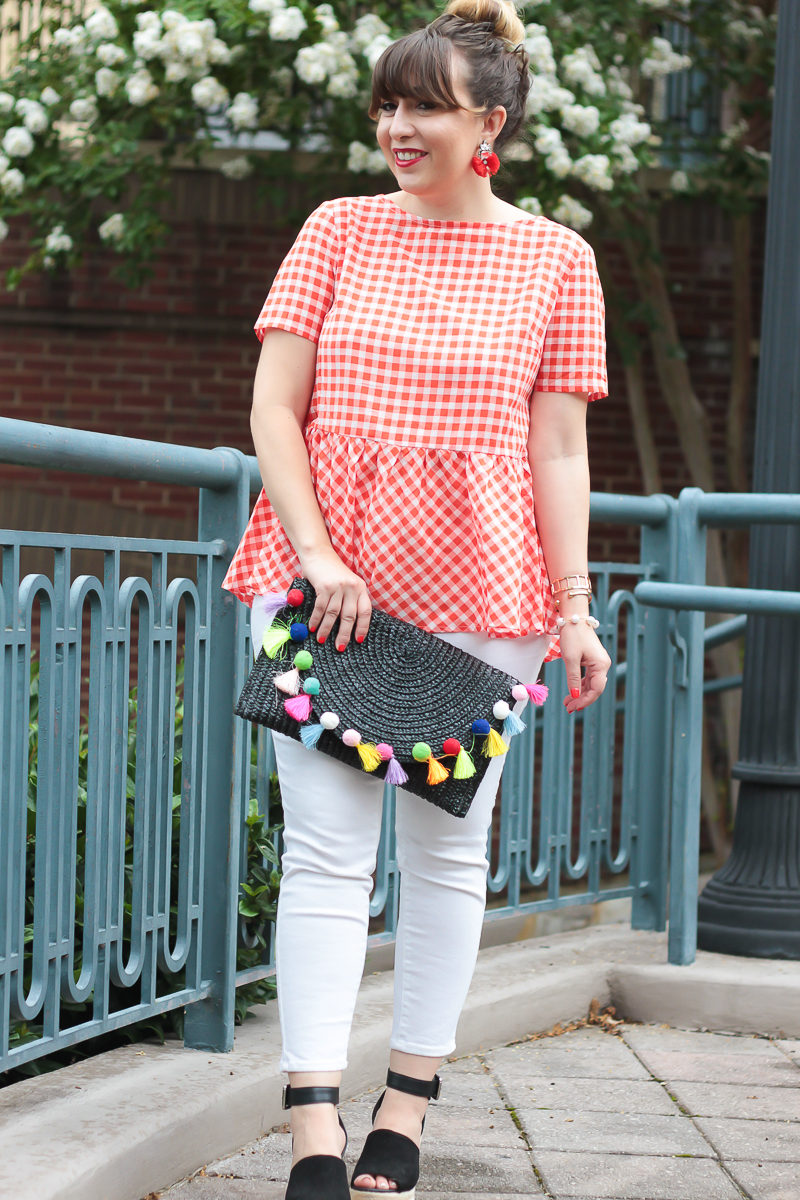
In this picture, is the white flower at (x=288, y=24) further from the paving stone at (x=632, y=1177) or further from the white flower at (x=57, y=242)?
the paving stone at (x=632, y=1177)

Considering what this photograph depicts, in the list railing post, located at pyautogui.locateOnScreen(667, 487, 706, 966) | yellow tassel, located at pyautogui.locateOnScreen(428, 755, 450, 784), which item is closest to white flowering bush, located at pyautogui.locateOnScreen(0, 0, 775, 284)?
railing post, located at pyautogui.locateOnScreen(667, 487, 706, 966)

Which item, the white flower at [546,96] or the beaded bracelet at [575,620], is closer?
the beaded bracelet at [575,620]

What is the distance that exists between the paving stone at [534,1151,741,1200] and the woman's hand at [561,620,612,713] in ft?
2.65

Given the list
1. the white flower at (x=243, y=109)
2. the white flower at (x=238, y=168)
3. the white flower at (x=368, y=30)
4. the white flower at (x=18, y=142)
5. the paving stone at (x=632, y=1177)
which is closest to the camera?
the paving stone at (x=632, y=1177)

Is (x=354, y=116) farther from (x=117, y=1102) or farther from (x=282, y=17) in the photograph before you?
(x=117, y=1102)

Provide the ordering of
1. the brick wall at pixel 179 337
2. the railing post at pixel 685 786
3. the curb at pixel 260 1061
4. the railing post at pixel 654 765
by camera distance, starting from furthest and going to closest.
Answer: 1. the brick wall at pixel 179 337
2. the railing post at pixel 654 765
3. the railing post at pixel 685 786
4. the curb at pixel 260 1061

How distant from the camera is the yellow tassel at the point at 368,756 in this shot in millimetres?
1906

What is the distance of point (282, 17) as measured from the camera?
5586 mm

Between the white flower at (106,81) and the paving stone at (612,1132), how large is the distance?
15.5 feet

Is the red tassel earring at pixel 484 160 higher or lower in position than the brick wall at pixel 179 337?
lower

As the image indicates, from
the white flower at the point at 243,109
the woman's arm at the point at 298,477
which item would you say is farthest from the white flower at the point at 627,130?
the woman's arm at the point at 298,477

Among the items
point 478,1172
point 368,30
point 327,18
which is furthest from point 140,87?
point 478,1172

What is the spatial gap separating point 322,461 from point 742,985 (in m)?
1.97

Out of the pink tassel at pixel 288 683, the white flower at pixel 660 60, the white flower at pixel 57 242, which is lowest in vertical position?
the pink tassel at pixel 288 683
